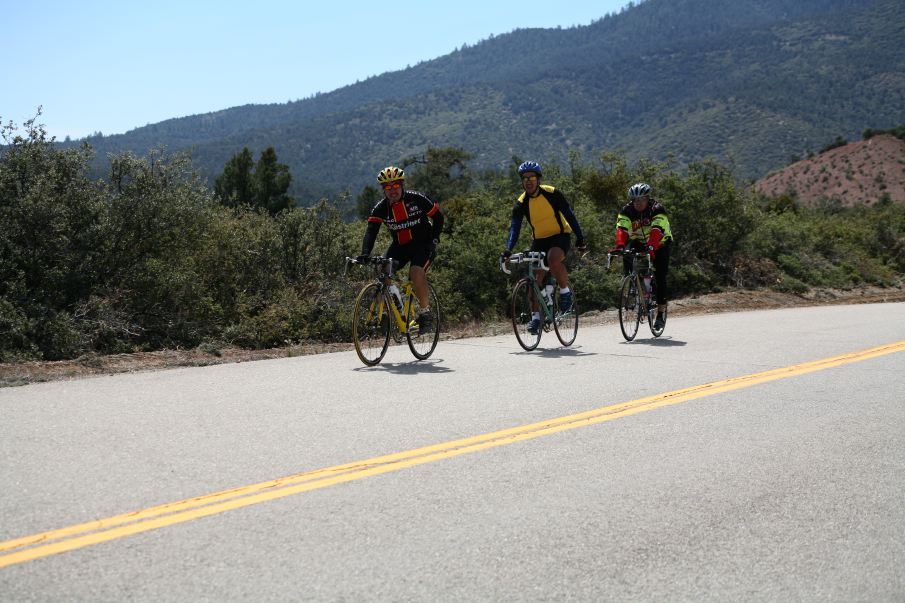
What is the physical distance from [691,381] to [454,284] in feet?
36.2

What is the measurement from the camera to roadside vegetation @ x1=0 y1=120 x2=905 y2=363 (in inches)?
452

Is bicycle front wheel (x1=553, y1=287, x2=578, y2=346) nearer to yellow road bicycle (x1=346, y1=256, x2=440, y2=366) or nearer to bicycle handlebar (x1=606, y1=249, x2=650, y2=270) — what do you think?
bicycle handlebar (x1=606, y1=249, x2=650, y2=270)

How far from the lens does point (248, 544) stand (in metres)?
3.95

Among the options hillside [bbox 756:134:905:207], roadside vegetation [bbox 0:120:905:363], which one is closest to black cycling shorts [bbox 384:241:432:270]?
roadside vegetation [bbox 0:120:905:363]

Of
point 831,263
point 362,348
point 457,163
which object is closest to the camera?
point 362,348

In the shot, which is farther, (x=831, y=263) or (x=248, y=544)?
(x=831, y=263)

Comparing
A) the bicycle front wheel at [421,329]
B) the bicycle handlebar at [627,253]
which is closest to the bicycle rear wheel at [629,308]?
the bicycle handlebar at [627,253]

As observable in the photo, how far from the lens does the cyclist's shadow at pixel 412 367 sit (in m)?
9.31

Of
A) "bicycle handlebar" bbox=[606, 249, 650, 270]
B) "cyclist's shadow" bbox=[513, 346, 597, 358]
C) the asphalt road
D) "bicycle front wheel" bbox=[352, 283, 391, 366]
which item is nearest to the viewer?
the asphalt road

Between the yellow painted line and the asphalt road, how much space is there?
17mm

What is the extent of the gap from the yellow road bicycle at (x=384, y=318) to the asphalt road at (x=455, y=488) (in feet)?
3.92

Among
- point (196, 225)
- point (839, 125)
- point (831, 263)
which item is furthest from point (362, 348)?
point (839, 125)

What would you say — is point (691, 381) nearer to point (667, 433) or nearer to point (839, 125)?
point (667, 433)

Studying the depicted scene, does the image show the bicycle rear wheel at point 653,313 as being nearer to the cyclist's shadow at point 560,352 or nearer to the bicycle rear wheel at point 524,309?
the cyclist's shadow at point 560,352
